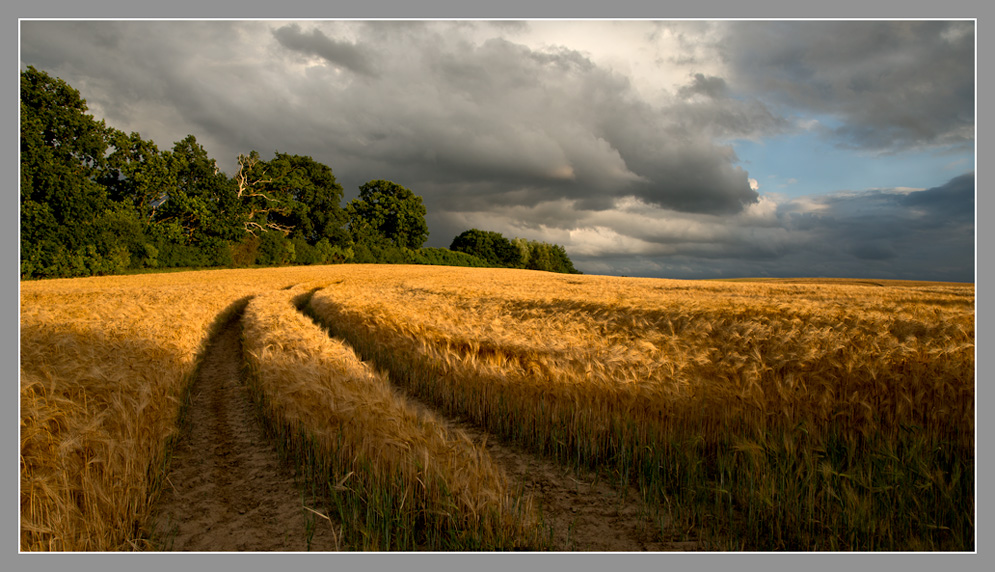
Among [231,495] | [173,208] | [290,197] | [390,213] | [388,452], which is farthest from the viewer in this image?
[390,213]

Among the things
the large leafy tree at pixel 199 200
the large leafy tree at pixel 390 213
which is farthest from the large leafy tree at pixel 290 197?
the large leafy tree at pixel 390 213

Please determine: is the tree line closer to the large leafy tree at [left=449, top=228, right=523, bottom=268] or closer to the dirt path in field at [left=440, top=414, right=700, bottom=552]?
the large leafy tree at [left=449, top=228, right=523, bottom=268]

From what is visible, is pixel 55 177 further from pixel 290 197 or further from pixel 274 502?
pixel 290 197

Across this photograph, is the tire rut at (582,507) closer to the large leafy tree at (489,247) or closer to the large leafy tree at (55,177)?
the large leafy tree at (55,177)

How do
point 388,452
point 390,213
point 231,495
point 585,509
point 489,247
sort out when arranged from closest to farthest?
point 388,452, point 585,509, point 231,495, point 390,213, point 489,247

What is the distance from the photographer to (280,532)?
307cm

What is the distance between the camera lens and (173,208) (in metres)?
39.8

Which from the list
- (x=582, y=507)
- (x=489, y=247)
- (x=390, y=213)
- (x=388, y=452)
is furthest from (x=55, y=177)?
(x=489, y=247)

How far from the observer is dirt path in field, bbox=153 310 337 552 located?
3.01 metres

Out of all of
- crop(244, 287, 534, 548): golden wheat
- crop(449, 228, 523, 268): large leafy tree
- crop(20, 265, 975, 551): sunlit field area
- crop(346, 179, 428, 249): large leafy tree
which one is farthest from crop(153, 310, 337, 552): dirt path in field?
crop(449, 228, 523, 268): large leafy tree

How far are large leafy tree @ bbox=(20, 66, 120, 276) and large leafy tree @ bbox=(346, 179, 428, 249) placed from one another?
36335 millimetres

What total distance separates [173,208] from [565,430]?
48.2 metres

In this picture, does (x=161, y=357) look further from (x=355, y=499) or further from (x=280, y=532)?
(x=355, y=499)

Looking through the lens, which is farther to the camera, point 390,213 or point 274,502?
point 390,213
